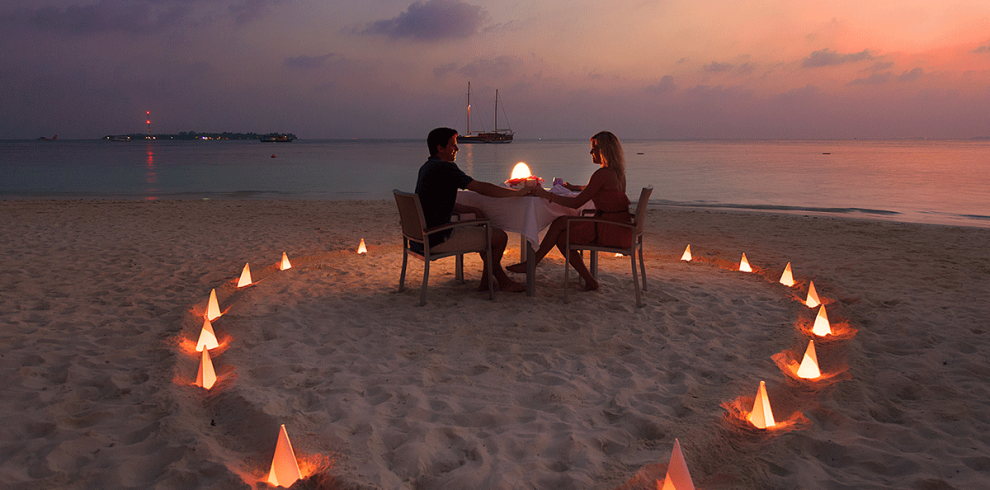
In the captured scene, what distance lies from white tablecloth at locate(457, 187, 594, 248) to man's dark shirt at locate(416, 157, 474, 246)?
1.27ft

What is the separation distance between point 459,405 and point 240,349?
165 cm

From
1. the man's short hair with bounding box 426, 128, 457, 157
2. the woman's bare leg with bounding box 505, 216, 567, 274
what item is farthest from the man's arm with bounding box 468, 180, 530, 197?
the woman's bare leg with bounding box 505, 216, 567, 274

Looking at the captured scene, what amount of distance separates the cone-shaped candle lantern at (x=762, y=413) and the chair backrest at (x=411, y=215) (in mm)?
2642

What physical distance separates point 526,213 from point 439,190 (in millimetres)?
751

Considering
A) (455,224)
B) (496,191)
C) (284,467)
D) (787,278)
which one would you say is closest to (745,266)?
(787,278)

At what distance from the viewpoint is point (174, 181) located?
76.9ft

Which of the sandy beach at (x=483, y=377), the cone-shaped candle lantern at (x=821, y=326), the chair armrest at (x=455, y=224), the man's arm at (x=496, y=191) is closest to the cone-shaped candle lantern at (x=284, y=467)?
the sandy beach at (x=483, y=377)

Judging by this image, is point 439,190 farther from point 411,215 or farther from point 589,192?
point 589,192

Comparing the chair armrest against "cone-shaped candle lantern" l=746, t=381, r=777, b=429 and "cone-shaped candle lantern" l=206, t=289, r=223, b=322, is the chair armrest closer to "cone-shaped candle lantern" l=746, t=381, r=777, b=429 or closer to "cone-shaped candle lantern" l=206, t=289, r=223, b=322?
"cone-shaped candle lantern" l=206, t=289, r=223, b=322

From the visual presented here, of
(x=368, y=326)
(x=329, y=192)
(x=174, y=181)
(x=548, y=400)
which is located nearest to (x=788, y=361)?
(x=548, y=400)

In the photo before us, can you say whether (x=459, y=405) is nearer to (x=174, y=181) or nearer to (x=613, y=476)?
(x=613, y=476)

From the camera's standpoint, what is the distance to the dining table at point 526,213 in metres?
4.38

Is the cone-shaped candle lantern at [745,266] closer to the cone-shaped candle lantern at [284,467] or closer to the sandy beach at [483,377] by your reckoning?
the sandy beach at [483,377]

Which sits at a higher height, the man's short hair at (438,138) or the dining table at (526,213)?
the man's short hair at (438,138)
